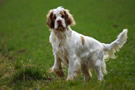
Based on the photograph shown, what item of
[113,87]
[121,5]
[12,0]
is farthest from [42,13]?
[113,87]

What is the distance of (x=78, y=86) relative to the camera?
4.84m

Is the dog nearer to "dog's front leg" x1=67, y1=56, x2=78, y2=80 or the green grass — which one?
"dog's front leg" x1=67, y1=56, x2=78, y2=80

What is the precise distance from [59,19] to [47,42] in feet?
24.0

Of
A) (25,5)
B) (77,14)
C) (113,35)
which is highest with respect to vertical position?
(25,5)

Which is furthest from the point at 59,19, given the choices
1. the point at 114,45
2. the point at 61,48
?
the point at 114,45

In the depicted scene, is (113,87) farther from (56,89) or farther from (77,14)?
(77,14)

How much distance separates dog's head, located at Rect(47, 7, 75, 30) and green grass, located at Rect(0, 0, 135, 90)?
1100 millimetres

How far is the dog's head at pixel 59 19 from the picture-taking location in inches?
223

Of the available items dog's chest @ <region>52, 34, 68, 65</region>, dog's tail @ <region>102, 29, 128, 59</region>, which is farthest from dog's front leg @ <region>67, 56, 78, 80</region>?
dog's tail @ <region>102, 29, 128, 59</region>

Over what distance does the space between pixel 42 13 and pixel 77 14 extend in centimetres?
431

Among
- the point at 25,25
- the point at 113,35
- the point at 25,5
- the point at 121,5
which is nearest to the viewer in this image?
the point at 113,35

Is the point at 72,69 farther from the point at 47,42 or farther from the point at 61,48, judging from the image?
the point at 47,42

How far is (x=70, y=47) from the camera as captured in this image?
18.9 ft

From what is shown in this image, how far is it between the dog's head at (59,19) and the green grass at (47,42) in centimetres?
110
